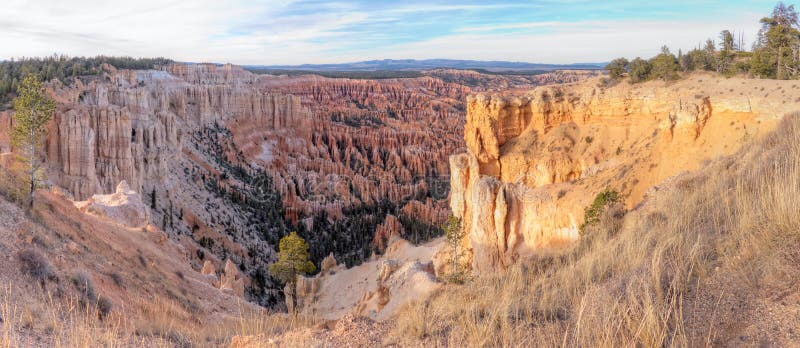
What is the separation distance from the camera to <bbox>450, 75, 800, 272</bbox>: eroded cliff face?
15.3 metres

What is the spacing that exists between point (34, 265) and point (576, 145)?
17.0 meters

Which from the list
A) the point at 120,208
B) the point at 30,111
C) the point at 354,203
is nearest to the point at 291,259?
the point at 120,208

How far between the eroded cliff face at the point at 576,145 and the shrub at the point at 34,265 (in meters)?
11.0

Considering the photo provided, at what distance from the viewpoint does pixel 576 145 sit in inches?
770

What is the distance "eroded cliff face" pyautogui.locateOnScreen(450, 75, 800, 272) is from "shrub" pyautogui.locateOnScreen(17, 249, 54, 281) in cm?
1102

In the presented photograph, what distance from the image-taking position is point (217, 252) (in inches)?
1234

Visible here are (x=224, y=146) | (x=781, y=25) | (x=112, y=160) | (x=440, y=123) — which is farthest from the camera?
(x=440, y=123)

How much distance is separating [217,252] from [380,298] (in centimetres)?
1529

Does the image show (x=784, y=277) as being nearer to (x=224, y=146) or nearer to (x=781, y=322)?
(x=781, y=322)

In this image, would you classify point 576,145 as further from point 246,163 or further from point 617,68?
point 246,163

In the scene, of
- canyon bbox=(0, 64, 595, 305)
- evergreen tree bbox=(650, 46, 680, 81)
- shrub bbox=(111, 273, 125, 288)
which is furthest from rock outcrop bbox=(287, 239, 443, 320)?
evergreen tree bbox=(650, 46, 680, 81)

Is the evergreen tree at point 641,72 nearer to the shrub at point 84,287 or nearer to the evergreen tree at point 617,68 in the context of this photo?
the evergreen tree at point 617,68

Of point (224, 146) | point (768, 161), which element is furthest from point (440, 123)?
point (768, 161)

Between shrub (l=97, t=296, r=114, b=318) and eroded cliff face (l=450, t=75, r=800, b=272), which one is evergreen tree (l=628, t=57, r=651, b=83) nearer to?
eroded cliff face (l=450, t=75, r=800, b=272)
